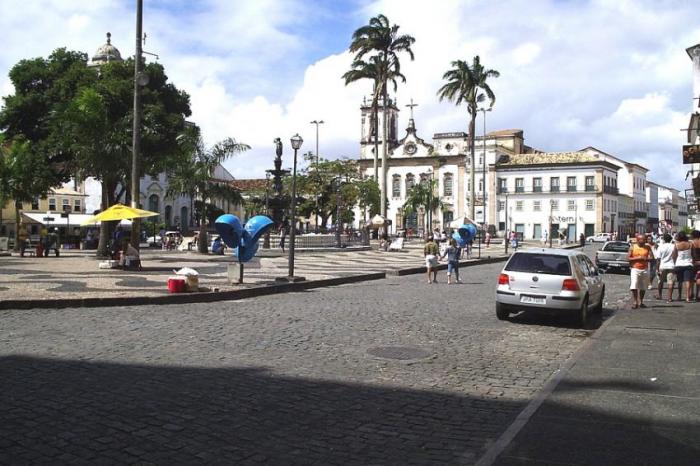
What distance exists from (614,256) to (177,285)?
19.0m

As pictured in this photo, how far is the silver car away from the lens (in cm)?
1176

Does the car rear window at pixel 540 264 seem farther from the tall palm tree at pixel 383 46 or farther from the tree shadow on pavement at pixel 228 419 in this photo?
the tall palm tree at pixel 383 46

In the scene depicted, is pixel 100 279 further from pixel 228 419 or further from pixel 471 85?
pixel 471 85

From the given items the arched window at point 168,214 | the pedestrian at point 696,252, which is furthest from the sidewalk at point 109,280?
the arched window at point 168,214

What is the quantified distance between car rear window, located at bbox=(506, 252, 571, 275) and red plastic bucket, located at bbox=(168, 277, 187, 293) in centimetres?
693

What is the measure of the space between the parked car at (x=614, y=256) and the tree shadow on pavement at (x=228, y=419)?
72.6 feet

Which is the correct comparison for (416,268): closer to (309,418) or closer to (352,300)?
(352,300)

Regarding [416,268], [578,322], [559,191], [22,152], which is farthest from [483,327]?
[559,191]

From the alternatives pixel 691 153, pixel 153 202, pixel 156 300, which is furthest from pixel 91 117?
pixel 153 202

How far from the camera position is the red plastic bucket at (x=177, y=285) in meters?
14.4

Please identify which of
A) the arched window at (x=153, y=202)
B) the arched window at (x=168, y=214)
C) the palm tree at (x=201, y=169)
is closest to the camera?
the palm tree at (x=201, y=169)

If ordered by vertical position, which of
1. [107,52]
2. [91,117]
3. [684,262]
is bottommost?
[684,262]

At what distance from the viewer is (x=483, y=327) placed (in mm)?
11539

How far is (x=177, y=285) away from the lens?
14.4 meters
